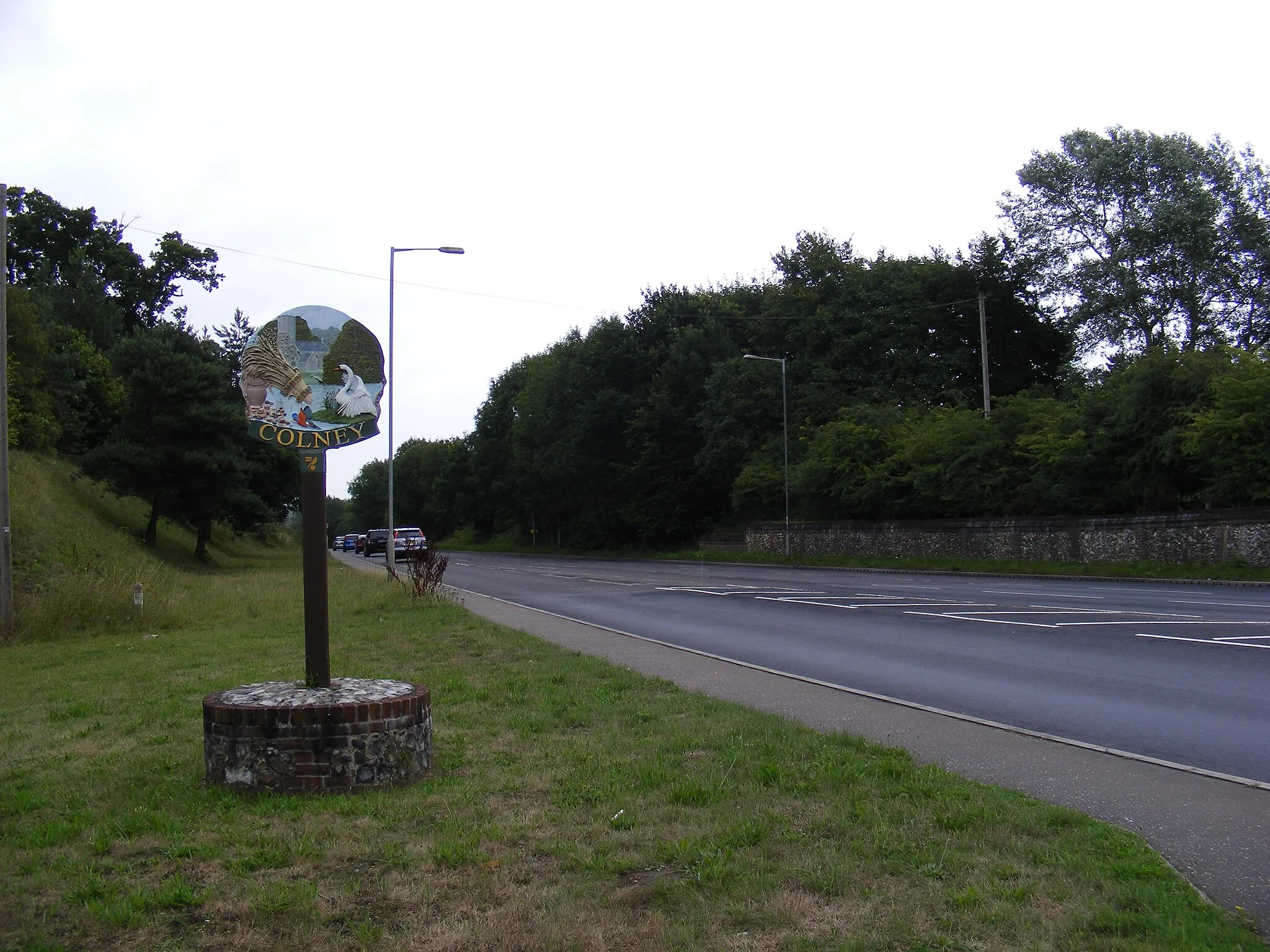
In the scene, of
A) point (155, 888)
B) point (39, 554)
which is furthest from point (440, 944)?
point (39, 554)

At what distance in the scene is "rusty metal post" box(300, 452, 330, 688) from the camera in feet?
22.9

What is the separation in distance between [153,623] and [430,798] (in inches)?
557

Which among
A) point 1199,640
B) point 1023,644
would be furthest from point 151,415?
point 1199,640

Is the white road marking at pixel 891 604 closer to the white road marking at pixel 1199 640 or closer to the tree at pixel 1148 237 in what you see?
the white road marking at pixel 1199 640

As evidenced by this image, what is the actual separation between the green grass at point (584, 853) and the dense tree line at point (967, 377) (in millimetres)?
25316

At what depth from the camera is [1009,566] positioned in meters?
33.2

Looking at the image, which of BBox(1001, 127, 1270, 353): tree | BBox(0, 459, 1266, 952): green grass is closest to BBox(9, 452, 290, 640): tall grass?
BBox(0, 459, 1266, 952): green grass

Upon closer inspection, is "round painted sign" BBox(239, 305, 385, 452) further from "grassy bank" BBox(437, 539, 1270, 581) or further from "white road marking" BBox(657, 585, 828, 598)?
"grassy bank" BBox(437, 539, 1270, 581)

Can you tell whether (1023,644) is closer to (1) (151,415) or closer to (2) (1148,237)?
(1) (151,415)

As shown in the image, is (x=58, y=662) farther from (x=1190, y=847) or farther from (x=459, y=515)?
(x=459, y=515)

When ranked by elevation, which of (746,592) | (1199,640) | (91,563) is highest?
(91,563)

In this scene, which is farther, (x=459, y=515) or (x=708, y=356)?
(x=459, y=515)

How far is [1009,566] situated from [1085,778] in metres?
28.2

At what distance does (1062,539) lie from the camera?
3303 cm
